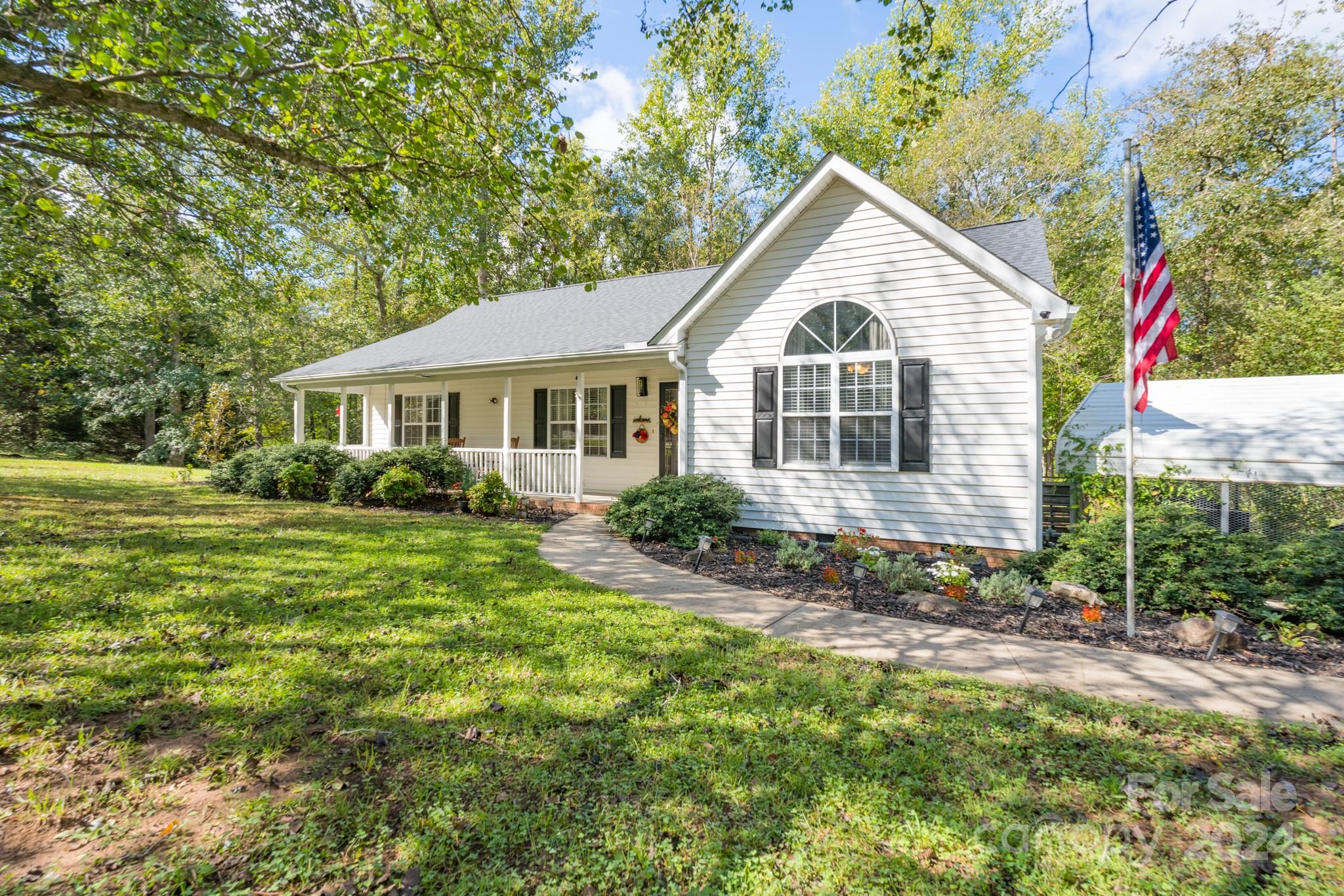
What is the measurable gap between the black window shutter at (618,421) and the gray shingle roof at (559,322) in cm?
143

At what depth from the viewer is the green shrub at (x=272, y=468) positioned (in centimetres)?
1203

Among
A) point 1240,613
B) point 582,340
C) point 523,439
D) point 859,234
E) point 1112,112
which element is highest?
point 1112,112

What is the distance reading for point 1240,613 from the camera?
17.0ft

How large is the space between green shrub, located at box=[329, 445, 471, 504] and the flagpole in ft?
34.2

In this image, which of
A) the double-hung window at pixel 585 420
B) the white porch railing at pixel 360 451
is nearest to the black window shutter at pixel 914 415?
the double-hung window at pixel 585 420

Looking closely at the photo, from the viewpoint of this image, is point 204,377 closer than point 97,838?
No

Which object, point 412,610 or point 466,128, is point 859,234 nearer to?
point 466,128

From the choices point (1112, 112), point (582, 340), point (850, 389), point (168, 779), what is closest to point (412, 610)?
point (168, 779)

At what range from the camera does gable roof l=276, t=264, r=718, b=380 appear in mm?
11125

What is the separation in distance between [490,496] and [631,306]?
5438 mm

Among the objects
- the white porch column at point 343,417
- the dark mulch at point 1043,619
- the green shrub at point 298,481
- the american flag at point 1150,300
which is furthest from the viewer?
the white porch column at point 343,417

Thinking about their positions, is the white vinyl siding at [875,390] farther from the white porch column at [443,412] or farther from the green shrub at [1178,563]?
the white porch column at [443,412]

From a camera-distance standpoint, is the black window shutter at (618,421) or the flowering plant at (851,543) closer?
the flowering plant at (851,543)

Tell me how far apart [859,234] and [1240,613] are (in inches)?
235
